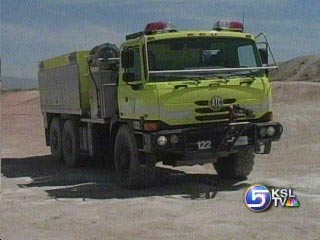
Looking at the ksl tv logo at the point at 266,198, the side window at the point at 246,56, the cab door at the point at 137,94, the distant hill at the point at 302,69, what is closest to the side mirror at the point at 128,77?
the cab door at the point at 137,94

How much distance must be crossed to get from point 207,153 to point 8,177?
515 cm

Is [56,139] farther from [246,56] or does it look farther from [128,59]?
[246,56]

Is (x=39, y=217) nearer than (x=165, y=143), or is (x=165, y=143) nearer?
(x=39, y=217)

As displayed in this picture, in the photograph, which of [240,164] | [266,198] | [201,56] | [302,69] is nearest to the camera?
[266,198]

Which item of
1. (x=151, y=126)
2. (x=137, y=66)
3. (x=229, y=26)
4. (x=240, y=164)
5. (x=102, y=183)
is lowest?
(x=102, y=183)

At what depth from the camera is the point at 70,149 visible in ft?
49.6

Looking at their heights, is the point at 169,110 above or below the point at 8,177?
above

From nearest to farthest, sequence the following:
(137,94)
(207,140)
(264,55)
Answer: (207,140) → (137,94) → (264,55)

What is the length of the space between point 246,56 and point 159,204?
318 cm

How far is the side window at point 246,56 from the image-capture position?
10711mm

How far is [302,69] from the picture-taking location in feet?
314

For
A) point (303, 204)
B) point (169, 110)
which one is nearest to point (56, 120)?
→ point (169, 110)

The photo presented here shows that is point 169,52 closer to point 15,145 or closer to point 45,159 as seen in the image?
point 45,159

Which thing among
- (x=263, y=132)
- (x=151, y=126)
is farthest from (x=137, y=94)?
(x=263, y=132)
